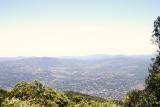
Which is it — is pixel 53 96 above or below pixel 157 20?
below

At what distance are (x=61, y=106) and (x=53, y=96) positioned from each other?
3437 mm

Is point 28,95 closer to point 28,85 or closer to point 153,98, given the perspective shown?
point 28,85

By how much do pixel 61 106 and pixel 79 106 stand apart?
11713 millimetres

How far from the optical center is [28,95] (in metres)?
72.5

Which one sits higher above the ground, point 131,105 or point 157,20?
point 157,20

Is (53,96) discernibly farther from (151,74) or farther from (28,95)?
(151,74)

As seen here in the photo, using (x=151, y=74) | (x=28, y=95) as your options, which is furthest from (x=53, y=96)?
(x=151, y=74)

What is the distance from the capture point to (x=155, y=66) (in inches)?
3369

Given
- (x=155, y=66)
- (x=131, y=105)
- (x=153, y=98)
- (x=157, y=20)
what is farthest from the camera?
(x=157, y=20)

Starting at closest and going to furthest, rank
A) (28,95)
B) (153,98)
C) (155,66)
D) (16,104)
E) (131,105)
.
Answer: (16,104)
(153,98)
(28,95)
(131,105)
(155,66)

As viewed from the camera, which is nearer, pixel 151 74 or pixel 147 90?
pixel 147 90

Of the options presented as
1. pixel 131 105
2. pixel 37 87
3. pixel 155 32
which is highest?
pixel 155 32

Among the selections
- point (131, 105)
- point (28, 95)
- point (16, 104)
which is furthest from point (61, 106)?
point (16, 104)

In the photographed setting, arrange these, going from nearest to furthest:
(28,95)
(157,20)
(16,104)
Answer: (16,104) < (28,95) < (157,20)
